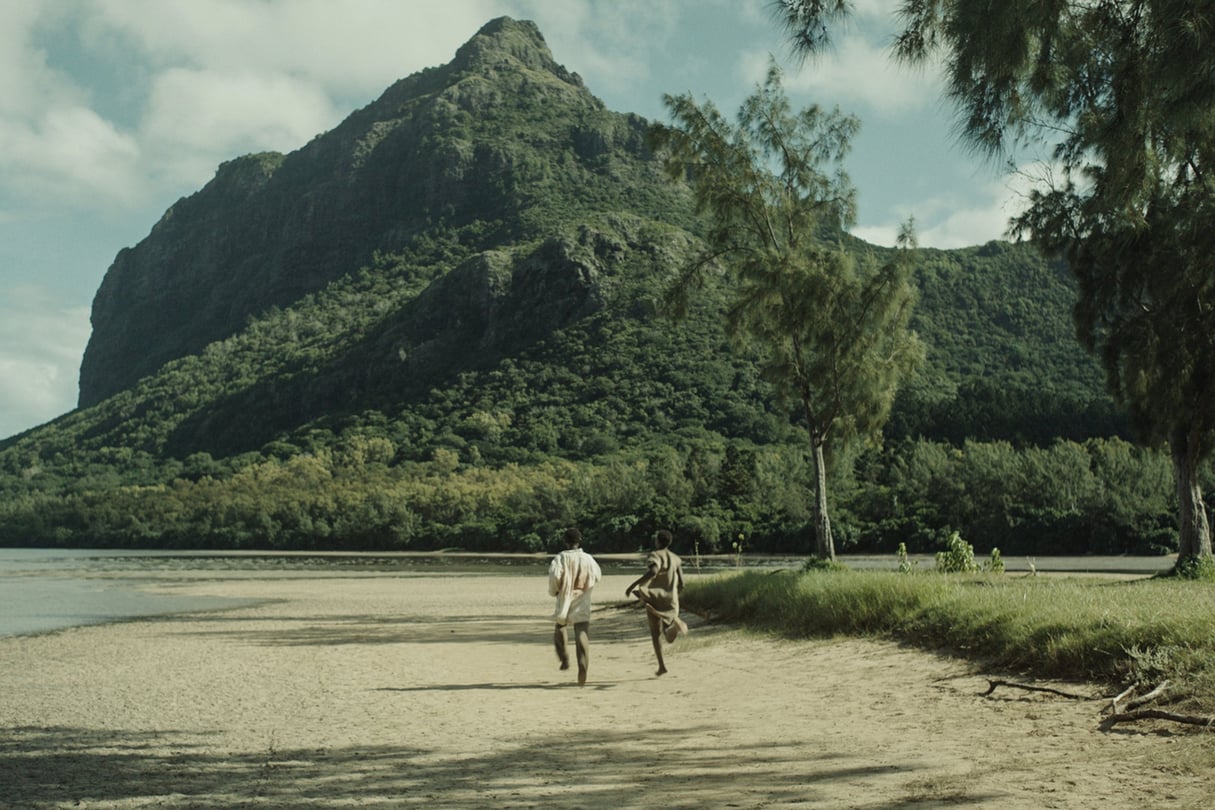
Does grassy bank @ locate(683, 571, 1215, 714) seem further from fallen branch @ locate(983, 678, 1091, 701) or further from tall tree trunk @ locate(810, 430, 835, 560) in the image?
tall tree trunk @ locate(810, 430, 835, 560)

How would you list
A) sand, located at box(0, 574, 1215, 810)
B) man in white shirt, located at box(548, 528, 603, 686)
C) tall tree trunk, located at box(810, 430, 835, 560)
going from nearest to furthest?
sand, located at box(0, 574, 1215, 810)
man in white shirt, located at box(548, 528, 603, 686)
tall tree trunk, located at box(810, 430, 835, 560)

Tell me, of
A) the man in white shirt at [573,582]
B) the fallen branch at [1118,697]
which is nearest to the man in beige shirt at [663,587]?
the man in white shirt at [573,582]

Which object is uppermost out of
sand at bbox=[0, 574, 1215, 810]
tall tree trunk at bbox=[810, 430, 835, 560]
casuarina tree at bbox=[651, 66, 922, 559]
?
casuarina tree at bbox=[651, 66, 922, 559]

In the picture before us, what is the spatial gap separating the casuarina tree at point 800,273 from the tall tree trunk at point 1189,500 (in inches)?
233

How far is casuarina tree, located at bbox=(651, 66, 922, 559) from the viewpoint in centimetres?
2386

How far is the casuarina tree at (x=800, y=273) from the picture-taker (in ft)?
78.3

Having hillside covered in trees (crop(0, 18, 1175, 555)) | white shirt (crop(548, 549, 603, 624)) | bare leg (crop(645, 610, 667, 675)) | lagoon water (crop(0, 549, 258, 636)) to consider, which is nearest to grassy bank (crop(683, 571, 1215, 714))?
bare leg (crop(645, 610, 667, 675))

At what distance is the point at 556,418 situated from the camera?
120 meters

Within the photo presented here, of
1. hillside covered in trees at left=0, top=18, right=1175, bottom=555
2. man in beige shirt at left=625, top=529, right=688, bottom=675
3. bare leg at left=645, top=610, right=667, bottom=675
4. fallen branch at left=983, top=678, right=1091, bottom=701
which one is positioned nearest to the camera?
fallen branch at left=983, top=678, right=1091, bottom=701

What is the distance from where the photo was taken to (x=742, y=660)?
14844mm

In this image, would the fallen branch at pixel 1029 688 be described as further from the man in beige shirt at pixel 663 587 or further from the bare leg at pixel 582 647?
the bare leg at pixel 582 647

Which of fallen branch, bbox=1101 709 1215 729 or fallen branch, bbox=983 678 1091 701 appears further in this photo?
fallen branch, bbox=983 678 1091 701

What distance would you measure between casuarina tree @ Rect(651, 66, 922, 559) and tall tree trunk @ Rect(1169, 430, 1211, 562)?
593cm

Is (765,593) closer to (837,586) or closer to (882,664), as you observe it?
(837,586)
